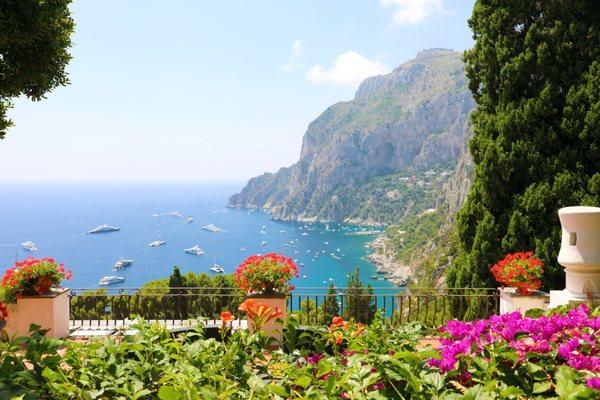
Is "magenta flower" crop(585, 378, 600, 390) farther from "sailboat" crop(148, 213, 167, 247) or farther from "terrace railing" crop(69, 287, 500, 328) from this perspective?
"sailboat" crop(148, 213, 167, 247)

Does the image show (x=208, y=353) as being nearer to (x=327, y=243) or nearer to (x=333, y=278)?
(x=333, y=278)

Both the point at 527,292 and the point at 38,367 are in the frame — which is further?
the point at 527,292

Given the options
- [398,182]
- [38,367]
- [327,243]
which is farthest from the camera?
[398,182]

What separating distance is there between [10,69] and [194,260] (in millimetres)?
115560

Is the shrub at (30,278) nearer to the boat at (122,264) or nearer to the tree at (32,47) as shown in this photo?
the tree at (32,47)

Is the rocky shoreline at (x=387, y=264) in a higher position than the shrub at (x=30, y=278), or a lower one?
lower

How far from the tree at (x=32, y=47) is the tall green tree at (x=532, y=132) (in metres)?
9.15

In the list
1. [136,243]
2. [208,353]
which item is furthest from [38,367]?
[136,243]

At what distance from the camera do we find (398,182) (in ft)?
514

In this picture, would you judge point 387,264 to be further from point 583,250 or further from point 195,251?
point 583,250

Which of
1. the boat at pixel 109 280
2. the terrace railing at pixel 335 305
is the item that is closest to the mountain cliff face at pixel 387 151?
the boat at pixel 109 280

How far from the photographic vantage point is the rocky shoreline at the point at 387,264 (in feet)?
309

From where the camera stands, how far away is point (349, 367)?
207 cm

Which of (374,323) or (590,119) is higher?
(590,119)
